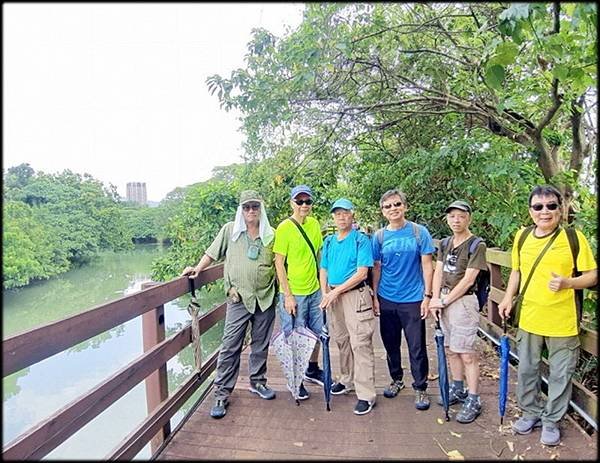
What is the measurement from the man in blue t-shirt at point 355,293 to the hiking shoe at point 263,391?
0.54m

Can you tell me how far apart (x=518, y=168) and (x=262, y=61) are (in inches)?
91.3

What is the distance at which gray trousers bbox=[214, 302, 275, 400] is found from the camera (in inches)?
100

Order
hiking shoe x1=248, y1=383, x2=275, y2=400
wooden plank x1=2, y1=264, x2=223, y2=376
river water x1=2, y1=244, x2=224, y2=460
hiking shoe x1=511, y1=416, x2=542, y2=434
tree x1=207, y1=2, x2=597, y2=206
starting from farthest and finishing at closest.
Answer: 1. river water x1=2, y1=244, x2=224, y2=460
2. tree x1=207, y1=2, x2=597, y2=206
3. hiking shoe x1=248, y1=383, x2=275, y2=400
4. hiking shoe x1=511, y1=416, x2=542, y2=434
5. wooden plank x1=2, y1=264, x2=223, y2=376

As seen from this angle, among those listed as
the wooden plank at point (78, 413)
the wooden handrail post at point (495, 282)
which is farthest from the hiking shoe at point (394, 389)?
the wooden plank at point (78, 413)

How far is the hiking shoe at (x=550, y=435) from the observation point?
6.71ft

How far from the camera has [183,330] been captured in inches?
107

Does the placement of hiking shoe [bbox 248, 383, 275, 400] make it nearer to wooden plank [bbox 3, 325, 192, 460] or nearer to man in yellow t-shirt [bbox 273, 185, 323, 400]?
man in yellow t-shirt [bbox 273, 185, 323, 400]

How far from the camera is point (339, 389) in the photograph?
2.74 metres

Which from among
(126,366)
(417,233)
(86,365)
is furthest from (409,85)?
(86,365)

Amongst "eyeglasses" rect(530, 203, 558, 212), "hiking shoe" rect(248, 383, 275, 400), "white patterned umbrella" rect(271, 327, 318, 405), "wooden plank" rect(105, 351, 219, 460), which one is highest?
"eyeglasses" rect(530, 203, 558, 212)

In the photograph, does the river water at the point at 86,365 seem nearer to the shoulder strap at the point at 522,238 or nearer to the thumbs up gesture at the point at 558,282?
the shoulder strap at the point at 522,238

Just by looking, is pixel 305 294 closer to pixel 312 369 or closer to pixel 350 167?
pixel 312 369

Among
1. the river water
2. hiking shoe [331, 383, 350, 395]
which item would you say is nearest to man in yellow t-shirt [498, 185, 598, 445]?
hiking shoe [331, 383, 350, 395]

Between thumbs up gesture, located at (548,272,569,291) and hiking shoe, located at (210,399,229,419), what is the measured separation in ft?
6.08
